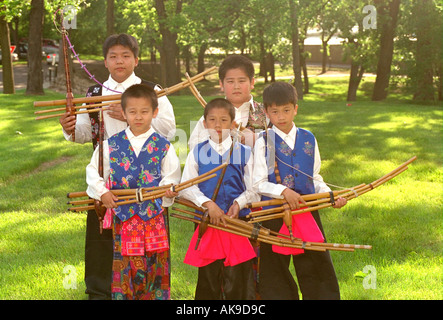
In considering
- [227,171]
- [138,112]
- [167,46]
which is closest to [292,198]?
[227,171]

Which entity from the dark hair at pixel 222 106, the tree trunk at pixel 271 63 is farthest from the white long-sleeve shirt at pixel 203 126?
the tree trunk at pixel 271 63

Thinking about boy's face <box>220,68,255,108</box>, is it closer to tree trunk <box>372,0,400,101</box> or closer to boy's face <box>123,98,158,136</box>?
boy's face <box>123,98,158,136</box>

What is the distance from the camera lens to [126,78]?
14.6ft

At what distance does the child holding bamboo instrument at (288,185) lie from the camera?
13.2ft

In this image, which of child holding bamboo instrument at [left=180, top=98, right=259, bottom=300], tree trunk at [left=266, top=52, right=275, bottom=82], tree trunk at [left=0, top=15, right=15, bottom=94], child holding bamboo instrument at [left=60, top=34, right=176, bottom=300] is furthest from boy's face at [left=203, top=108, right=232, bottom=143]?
tree trunk at [left=266, top=52, right=275, bottom=82]

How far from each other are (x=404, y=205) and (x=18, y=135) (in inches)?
350

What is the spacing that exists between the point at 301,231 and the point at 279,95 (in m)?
1.00

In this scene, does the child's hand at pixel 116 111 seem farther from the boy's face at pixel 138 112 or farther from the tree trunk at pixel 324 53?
the tree trunk at pixel 324 53

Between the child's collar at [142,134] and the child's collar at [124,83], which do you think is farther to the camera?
the child's collar at [124,83]

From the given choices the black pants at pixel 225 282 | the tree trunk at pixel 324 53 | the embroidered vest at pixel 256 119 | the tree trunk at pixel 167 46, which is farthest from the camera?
the tree trunk at pixel 324 53

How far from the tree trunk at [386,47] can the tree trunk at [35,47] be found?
43.6 ft

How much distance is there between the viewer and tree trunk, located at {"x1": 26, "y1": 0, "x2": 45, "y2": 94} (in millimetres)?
19844

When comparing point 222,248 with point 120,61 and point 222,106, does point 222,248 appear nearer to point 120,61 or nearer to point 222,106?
point 222,106

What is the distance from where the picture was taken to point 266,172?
4023 millimetres
